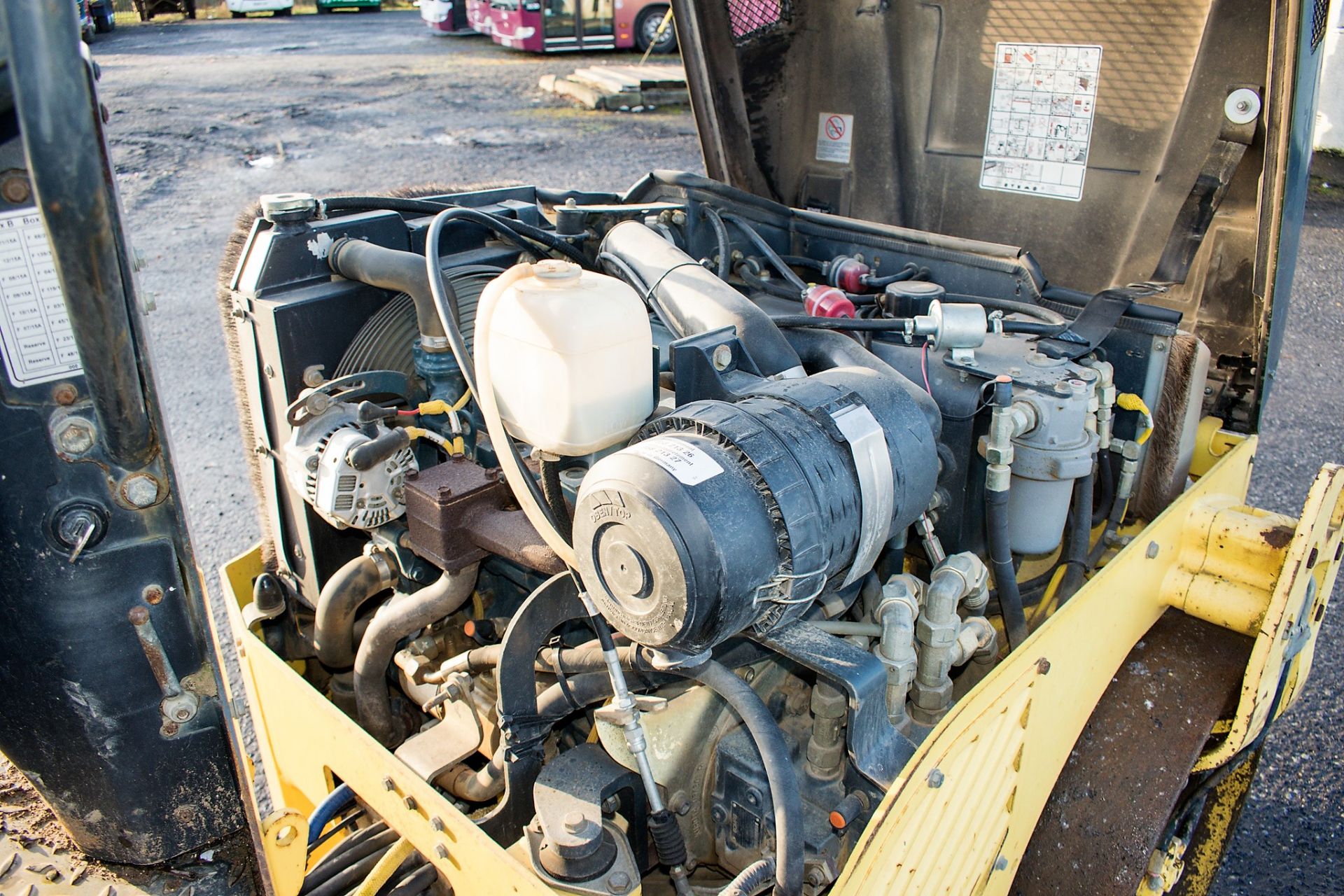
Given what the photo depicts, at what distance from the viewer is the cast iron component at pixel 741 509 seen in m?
0.99

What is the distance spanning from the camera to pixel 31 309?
0.99 meters

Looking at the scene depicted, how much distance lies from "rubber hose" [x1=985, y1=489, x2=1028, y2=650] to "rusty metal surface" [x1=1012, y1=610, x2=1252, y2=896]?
249mm

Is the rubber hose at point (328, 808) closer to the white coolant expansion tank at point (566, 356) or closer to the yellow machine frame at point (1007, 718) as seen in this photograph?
the yellow machine frame at point (1007, 718)

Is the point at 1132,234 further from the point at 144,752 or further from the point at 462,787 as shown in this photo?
the point at 144,752

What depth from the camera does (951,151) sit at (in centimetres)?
248

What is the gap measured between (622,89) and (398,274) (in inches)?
356

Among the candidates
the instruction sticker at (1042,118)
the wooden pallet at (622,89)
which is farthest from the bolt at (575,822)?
the wooden pallet at (622,89)

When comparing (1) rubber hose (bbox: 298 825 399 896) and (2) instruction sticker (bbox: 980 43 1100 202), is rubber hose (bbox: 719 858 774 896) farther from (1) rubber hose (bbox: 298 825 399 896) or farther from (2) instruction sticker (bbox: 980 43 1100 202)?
(2) instruction sticker (bbox: 980 43 1100 202)

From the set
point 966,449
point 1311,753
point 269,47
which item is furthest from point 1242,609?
point 269,47

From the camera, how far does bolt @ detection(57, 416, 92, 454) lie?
3.42 ft

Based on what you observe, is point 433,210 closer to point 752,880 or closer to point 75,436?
point 75,436

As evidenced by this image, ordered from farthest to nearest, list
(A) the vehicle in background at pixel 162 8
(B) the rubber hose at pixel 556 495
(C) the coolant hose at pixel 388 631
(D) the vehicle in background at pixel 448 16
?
(A) the vehicle in background at pixel 162 8, (D) the vehicle in background at pixel 448 16, (C) the coolant hose at pixel 388 631, (B) the rubber hose at pixel 556 495

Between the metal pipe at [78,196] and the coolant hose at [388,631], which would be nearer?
the metal pipe at [78,196]

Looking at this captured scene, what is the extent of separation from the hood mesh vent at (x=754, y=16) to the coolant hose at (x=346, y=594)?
1.70 m
